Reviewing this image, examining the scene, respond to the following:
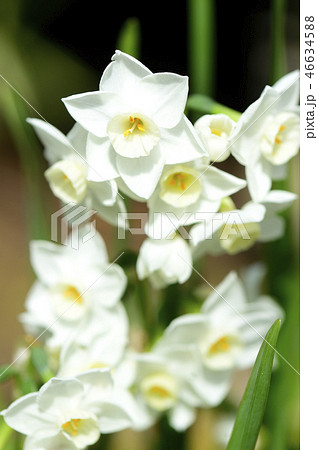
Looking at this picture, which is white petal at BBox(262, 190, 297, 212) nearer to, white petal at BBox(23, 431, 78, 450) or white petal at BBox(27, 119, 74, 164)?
white petal at BBox(27, 119, 74, 164)

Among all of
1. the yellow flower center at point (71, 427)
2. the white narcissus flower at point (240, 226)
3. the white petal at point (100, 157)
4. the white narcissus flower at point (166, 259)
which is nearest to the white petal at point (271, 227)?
the white narcissus flower at point (240, 226)

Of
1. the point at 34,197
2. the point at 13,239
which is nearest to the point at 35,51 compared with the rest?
the point at 34,197

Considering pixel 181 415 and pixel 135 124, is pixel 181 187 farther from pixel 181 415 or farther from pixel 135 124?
pixel 181 415

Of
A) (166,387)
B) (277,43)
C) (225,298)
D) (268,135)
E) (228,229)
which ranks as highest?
(277,43)

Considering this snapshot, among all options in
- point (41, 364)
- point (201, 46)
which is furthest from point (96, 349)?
point (201, 46)

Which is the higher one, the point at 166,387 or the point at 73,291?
the point at 73,291

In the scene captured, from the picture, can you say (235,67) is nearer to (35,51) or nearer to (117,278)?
(117,278)

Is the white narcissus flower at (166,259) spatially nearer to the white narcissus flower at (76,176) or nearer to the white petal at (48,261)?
the white narcissus flower at (76,176)
